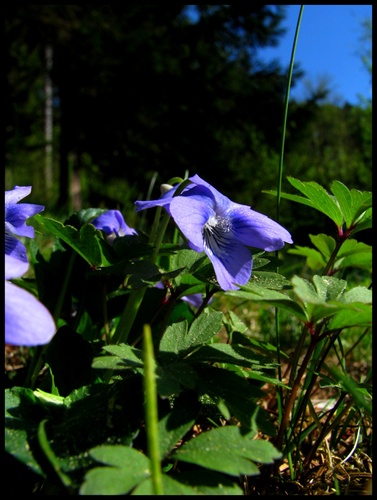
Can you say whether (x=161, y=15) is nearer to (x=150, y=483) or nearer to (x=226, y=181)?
(x=226, y=181)

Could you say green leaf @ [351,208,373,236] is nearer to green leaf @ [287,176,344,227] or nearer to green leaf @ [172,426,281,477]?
green leaf @ [287,176,344,227]

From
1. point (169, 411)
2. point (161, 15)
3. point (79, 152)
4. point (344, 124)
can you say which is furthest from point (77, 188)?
point (344, 124)

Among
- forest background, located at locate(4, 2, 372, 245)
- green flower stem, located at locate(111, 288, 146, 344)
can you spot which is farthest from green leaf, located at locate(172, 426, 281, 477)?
forest background, located at locate(4, 2, 372, 245)

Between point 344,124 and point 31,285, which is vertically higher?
point 344,124

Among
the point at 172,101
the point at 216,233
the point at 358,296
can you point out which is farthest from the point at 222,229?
the point at 172,101

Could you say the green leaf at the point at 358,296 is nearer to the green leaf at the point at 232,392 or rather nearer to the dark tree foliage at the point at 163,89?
the green leaf at the point at 232,392

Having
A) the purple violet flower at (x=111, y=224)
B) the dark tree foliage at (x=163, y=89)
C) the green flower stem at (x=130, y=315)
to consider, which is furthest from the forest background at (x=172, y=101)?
the green flower stem at (x=130, y=315)

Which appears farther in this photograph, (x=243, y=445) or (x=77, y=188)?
(x=77, y=188)

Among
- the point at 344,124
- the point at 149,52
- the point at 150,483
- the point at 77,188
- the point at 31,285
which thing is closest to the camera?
the point at 150,483
